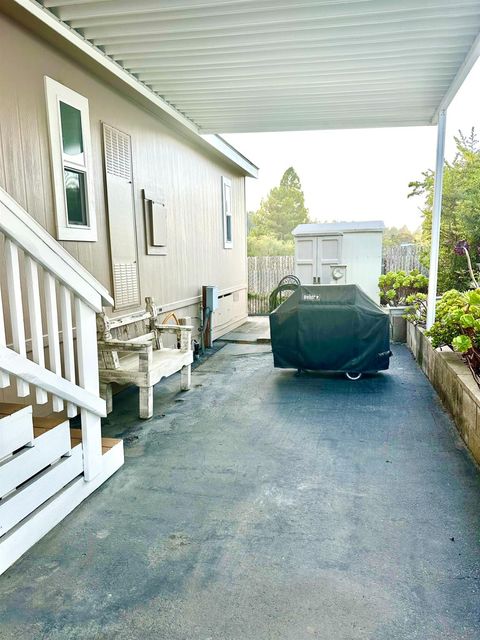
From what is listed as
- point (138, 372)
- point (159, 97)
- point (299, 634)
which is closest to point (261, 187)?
point (159, 97)

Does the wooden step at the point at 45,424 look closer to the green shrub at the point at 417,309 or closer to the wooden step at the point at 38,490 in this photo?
the wooden step at the point at 38,490

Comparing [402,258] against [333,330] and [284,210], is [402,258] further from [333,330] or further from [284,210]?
[284,210]

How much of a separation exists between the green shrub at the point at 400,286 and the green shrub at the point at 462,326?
9.23ft

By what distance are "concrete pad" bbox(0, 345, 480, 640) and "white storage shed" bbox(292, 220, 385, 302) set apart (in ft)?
16.7

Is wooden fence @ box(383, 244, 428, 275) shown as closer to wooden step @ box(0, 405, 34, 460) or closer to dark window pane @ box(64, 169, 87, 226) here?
dark window pane @ box(64, 169, 87, 226)

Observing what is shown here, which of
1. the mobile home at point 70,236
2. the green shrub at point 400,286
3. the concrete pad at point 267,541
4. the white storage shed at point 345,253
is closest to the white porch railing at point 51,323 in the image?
the mobile home at point 70,236

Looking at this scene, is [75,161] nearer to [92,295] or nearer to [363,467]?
[92,295]

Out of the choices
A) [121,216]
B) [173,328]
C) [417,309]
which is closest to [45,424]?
[173,328]

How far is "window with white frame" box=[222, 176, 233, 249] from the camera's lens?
346 inches

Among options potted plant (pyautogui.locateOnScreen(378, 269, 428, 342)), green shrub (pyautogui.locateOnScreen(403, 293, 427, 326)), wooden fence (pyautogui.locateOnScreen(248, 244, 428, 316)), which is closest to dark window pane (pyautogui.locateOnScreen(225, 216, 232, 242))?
wooden fence (pyautogui.locateOnScreen(248, 244, 428, 316))

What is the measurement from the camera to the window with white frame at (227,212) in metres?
8.80

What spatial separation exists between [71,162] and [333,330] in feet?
10.9

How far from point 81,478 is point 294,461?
148cm

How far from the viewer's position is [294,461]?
318 centimetres
